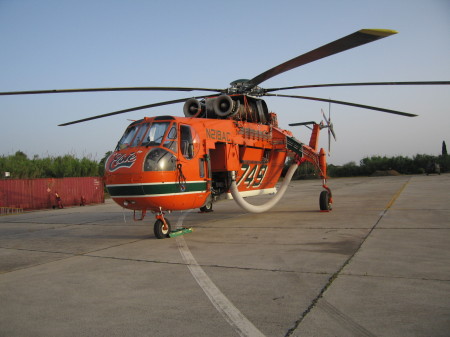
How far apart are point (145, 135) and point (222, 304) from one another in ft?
17.8

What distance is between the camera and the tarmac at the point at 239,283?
366 centimetres

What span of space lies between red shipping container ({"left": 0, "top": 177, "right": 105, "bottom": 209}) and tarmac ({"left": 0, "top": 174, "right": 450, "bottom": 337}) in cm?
1524

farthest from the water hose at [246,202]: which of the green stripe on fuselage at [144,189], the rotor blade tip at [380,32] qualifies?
the rotor blade tip at [380,32]

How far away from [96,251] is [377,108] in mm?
8326

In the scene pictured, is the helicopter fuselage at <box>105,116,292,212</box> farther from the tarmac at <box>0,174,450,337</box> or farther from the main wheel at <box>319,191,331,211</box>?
the main wheel at <box>319,191,331,211</box>

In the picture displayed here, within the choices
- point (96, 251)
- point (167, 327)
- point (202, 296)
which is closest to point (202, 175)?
point (96, 251)

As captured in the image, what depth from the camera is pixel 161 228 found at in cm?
899

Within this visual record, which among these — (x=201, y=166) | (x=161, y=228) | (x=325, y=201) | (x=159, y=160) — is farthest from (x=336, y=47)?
(x=325, y=201)

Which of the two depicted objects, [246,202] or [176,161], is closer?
[176,161]

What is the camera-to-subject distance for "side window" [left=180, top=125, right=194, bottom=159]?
8906mm

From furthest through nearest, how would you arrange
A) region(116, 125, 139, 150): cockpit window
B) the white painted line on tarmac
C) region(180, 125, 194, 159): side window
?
region(116, 125, 139, 150): cockpit window → region(180, 125, 194, 159): side window → the white painted line on tarmac

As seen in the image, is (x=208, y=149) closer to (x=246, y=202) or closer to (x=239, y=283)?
(x=246, y=202)

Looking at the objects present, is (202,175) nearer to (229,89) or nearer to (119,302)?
(229,89)

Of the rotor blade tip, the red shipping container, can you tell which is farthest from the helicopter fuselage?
the red shipping container
